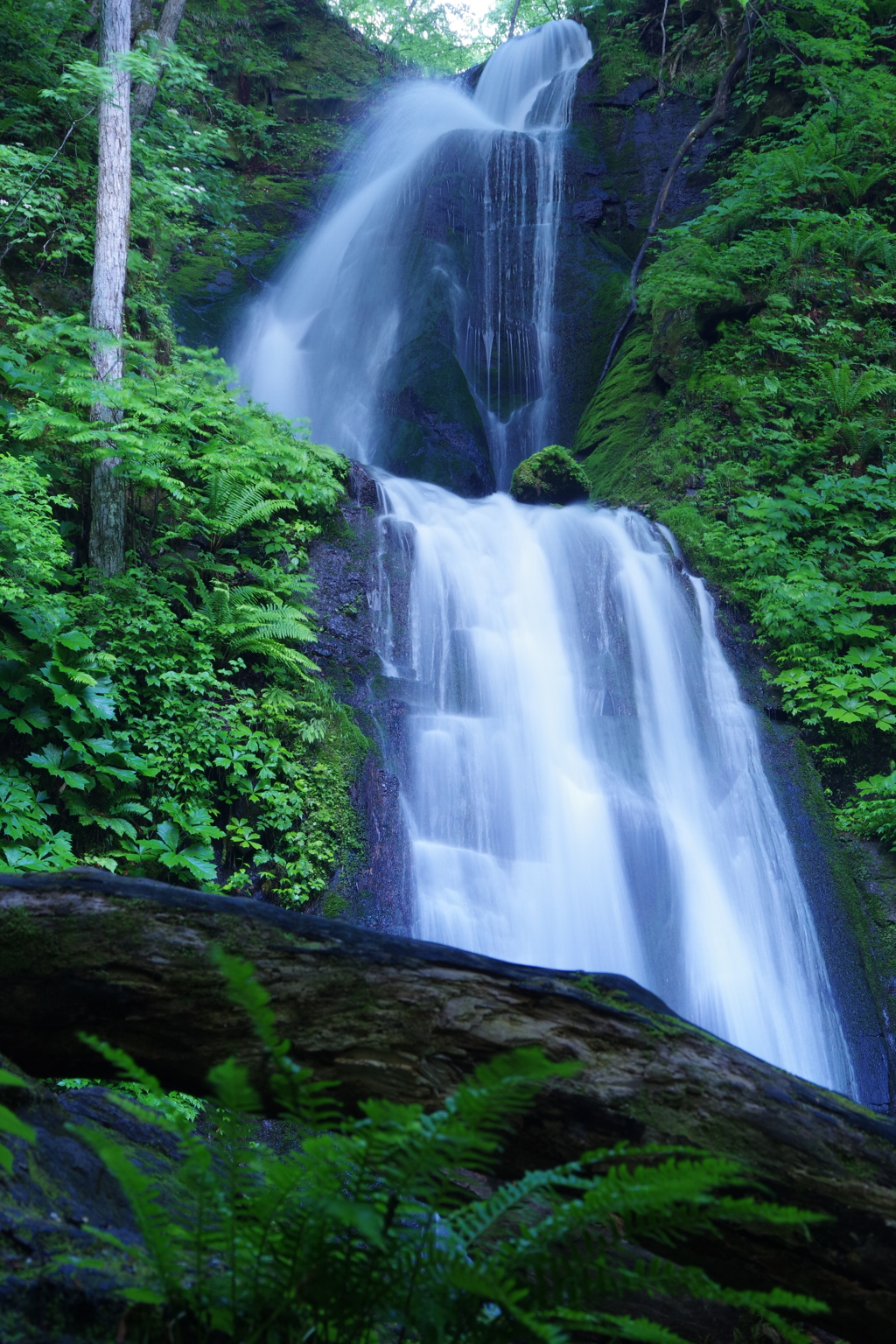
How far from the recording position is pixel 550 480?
11.0 m

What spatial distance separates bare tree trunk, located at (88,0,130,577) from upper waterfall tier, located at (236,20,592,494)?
18.0 ft

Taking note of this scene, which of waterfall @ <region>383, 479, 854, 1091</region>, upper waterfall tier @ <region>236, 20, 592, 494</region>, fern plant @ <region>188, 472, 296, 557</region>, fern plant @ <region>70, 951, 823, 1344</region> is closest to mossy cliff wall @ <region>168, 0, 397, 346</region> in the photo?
upper waterfall tier @ <region>236, 20, 592, 494</region>

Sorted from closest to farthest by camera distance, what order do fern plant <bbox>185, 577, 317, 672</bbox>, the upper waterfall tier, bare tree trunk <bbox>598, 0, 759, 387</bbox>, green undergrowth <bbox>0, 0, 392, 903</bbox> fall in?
green undergrowth <bbox>0, 0, 392, 903</bbox>
fern plant <bbox>185, 577, 317, 672</bbox>
the upper waterfall tier
bare tree trunk <bbox>598, 0, 759, 387</bbox>

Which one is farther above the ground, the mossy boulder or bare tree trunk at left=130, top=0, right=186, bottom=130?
bare tree trunk at left=130, top=0, right=186, bottom=130

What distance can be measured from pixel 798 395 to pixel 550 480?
128 inches

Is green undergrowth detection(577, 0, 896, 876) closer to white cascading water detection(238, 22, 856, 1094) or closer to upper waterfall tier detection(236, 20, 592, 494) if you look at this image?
white cascading water detection(238, 22, 856, 1094)

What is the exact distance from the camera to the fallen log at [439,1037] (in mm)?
1816

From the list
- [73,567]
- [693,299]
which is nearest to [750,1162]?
[73,567]

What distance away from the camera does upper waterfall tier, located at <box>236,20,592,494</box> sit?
13.3m

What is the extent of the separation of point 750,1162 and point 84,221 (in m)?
9.99

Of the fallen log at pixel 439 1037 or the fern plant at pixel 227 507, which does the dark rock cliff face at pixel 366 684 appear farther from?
the fallen log at pixel 439 1037

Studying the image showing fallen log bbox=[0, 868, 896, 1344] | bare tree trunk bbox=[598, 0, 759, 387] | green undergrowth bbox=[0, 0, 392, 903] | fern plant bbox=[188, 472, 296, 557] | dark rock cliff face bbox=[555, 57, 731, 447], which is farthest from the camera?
dark rock cliff face bbox=[555, 57, 731, 447]

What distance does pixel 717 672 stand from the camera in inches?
328

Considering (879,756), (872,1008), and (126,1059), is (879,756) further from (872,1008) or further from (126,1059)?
(126,1059)
